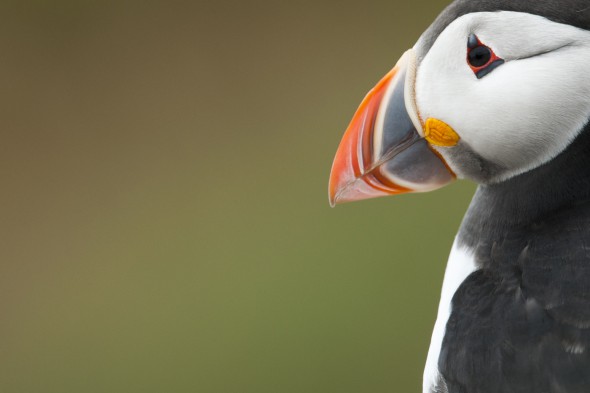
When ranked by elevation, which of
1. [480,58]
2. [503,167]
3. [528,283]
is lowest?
[528,283]

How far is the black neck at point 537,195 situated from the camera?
3.59 feet

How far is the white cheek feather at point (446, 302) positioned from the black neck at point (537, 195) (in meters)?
0.02

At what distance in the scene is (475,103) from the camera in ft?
3.57

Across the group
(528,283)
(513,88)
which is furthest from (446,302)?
(513,88)

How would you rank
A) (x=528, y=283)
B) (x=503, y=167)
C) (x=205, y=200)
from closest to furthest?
(x=528, y=283) < (x=503, y=167) < (x=205, y=200)

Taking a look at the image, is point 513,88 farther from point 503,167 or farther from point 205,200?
point 205,200

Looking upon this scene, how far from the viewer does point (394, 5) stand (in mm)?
3633

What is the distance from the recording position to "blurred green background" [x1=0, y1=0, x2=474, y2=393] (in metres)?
2.88

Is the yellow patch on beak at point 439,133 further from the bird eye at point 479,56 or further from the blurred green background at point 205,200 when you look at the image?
the blurred green background at point 205,200

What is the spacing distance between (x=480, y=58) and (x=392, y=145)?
16 centimetres

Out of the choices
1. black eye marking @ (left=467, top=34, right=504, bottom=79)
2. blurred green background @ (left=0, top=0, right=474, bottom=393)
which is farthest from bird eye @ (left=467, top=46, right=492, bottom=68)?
blurred green background @ (left=0, top=0, right=474, bottom=393)

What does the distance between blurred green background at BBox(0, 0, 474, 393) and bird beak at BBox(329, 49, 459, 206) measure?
1.52 m

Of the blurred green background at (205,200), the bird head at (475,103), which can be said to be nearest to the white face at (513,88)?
the bird head at (475,103)

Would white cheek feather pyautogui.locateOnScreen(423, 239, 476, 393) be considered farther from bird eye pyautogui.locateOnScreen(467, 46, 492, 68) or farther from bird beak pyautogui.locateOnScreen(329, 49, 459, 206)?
bird eye pyautogui.locateOnScreen(467, 46, 492, 68)
